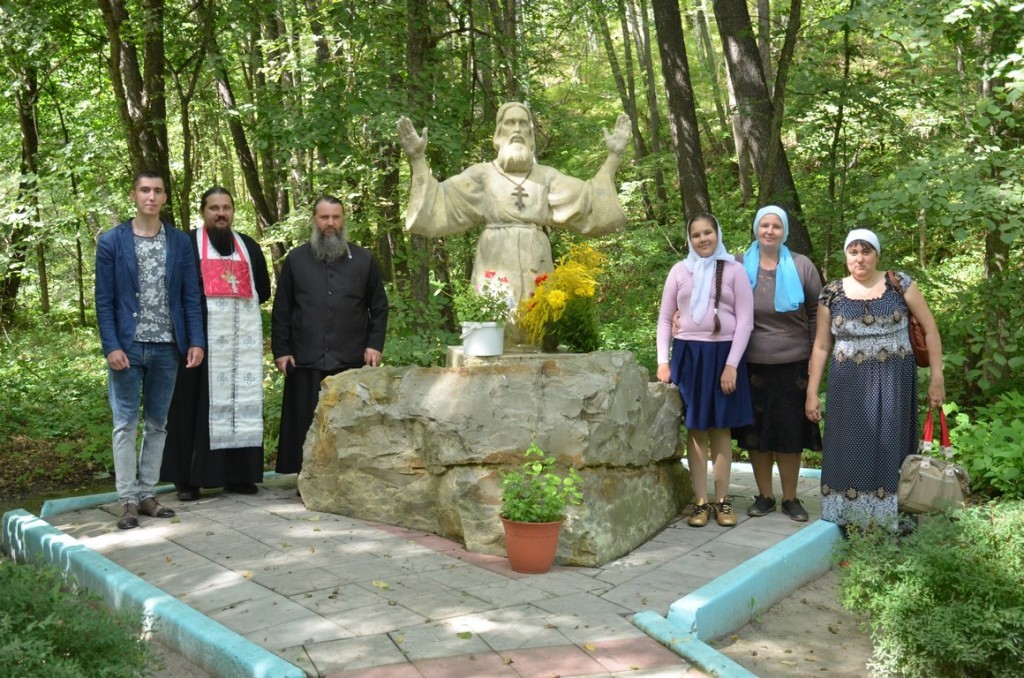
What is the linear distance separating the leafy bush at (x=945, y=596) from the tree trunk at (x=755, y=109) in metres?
5.81

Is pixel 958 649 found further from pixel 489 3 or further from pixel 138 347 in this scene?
pixel 489 3

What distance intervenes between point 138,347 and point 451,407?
1994 millimetres

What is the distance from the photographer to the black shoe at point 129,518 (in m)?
5.81

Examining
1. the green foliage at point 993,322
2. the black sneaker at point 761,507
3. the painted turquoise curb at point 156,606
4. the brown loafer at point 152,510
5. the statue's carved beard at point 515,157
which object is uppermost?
the statue's carved beard at point 515,157

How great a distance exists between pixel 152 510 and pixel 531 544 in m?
2.64

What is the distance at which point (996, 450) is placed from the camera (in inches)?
274

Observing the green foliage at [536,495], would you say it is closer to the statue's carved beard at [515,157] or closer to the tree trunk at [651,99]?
the statue's carved beard at [515,157]

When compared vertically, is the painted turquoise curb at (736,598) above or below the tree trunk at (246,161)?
below

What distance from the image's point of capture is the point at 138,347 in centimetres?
586

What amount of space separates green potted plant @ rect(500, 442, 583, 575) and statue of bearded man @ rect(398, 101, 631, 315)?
1.73m

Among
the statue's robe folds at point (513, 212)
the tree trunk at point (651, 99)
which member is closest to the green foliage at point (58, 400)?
the statue's robe folds at point (513, 212)

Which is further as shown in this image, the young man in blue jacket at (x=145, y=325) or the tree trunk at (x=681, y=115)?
the tree trunk at (x=681, y=115)

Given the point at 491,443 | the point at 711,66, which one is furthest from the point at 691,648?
the point at 711,66

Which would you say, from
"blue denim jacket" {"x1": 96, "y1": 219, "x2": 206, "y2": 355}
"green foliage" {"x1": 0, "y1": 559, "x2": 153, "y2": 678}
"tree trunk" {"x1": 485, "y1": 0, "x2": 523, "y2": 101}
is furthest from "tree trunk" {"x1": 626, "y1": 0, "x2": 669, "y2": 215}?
"green foliage" {"x1": 0, "y1": 559, "x2": 153, "y2": 678}
